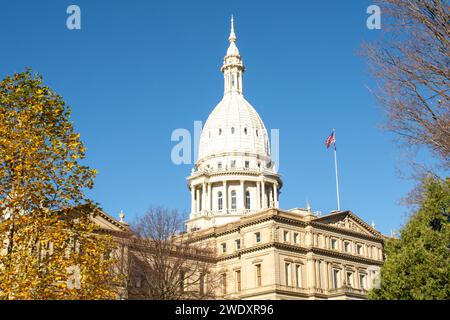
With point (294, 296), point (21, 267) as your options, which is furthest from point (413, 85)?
point (294, 296)

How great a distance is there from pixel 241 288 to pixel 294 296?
7.15m

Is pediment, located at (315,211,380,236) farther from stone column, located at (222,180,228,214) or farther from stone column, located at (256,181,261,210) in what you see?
stone column, located at (222,180,228,214)

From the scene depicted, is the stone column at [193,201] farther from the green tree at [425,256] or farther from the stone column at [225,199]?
the green tree at [425,256]

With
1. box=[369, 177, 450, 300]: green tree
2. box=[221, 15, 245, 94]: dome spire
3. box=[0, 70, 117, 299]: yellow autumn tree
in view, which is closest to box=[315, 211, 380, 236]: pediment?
box=[221, 15, 245, 94]: dome spire

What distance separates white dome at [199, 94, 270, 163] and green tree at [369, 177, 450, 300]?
81.8 meters

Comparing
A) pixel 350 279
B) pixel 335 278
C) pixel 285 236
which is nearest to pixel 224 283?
pixel 285 236

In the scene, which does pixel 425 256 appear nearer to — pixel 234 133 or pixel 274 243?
pixel 274 243

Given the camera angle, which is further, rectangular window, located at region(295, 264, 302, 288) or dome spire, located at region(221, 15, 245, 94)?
dome spire, located at region(221, 15, 245, 94)

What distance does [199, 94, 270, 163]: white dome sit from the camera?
12019cm

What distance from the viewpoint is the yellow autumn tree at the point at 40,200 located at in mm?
22938

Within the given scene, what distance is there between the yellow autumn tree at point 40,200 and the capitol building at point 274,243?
5758 centimetres

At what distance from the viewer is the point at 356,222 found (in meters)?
93.4

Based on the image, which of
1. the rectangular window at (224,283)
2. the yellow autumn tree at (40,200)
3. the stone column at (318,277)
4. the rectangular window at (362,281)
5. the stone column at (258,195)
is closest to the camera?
the yellow autumn tree at (40,200)

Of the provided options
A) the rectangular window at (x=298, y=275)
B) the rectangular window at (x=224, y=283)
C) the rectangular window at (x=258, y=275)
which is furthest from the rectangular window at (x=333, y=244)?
the rectangular window at (x=224, y=283)
